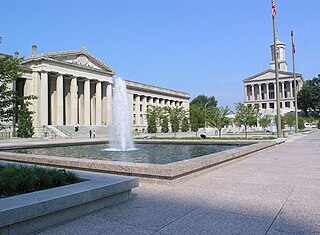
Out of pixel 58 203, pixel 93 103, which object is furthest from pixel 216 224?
pixel 93 103

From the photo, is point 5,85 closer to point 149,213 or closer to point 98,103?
point 149,213

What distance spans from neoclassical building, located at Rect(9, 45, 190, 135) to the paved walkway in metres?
44.8

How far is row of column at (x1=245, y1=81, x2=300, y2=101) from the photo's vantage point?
113688mm

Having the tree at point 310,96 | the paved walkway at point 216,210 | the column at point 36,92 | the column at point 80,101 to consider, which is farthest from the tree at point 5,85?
the tree at point 310,96

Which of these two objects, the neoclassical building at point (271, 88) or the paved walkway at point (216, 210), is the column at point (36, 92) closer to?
the paved walkway at point (216, 210)

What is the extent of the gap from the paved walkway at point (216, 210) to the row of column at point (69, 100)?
44.8m

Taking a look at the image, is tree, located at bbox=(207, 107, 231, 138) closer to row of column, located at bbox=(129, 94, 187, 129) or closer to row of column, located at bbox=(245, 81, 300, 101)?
row of column, located at bbox=(129, 94, 187, 129)

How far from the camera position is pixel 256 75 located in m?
118

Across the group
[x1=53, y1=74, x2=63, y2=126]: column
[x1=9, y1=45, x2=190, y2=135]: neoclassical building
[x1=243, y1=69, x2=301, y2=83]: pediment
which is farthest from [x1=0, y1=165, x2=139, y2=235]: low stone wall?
[x1=243, y1=69, x2=301, y2=83]: pediment

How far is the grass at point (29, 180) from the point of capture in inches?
209

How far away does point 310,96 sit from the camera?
11019 centimetres

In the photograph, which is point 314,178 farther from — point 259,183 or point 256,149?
point 256,149

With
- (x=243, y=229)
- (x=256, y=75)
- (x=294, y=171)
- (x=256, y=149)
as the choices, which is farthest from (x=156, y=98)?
(x=243, y=229)

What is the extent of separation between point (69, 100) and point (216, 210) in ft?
182
